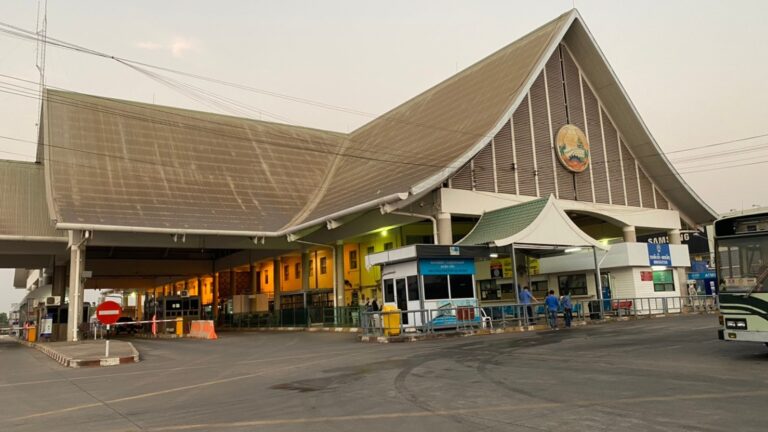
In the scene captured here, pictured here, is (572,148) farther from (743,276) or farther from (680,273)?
(743,276)

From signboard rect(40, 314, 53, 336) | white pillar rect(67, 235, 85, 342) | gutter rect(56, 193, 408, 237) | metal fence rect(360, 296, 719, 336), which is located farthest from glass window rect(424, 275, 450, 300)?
signboard rect(40, 314, 53, 336)

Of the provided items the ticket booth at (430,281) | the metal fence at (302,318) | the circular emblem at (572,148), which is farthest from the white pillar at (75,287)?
the circular emblem at (572,148)

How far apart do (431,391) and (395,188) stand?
18.5 meters

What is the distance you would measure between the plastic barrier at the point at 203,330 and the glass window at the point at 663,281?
79.3 ft

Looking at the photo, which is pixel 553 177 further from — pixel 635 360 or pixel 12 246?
pixel 12 246

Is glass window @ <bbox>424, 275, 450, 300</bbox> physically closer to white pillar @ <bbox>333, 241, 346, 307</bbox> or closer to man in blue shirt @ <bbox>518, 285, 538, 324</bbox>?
man in blue shirt @ <bbox>518, 285, 538, 324</bbox>

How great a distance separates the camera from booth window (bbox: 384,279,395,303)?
2391 centimetres

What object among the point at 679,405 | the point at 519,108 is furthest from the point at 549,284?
the point at 679,405

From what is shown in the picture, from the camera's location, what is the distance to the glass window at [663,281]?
106 feet

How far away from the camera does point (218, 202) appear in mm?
33781

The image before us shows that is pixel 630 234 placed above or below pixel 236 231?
below

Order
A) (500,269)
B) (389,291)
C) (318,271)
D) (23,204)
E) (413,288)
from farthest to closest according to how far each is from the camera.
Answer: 1. (318,271)
2. (23,204)
3. (500,269)
4. (389,291)
5. (413,288)

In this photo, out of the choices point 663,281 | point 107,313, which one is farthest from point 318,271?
point 107,313

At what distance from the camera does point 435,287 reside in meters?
22.7
